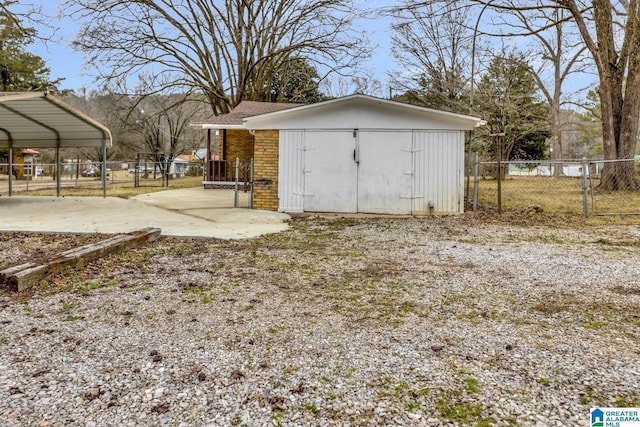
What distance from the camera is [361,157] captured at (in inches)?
349

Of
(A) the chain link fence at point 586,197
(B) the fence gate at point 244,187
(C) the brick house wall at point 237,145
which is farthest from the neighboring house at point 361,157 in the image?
(C) the brick house wall at point 237,145

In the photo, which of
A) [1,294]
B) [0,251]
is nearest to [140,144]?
[0,251]

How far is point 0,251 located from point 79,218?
111 inches

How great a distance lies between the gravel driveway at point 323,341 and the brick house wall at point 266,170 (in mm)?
4585

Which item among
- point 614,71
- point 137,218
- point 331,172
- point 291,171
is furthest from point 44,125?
point 614,71

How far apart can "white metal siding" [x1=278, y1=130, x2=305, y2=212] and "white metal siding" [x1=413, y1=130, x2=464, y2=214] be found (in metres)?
2.55

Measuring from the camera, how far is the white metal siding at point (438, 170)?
8641mm

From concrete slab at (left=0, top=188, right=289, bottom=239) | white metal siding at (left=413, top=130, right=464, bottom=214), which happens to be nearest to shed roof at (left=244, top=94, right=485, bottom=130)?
white metal siding at (left=413, top=130, right=464, bottom=214)

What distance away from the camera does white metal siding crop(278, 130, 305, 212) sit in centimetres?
904

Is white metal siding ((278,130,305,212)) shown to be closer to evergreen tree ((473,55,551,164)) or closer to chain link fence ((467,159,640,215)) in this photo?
chain link fence ((467,159,640,215))

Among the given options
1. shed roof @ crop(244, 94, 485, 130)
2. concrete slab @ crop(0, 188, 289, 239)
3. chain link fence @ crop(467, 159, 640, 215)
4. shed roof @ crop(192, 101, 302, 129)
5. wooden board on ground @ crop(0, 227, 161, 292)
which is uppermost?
shed roof @ crop(192, 101, 302, 129)

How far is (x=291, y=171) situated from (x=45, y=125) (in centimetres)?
A: 745

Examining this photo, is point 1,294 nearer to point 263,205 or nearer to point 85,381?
point 85,381

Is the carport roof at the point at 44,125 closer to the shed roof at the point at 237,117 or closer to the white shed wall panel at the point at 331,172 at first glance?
the shed roof at the point at 237,117
